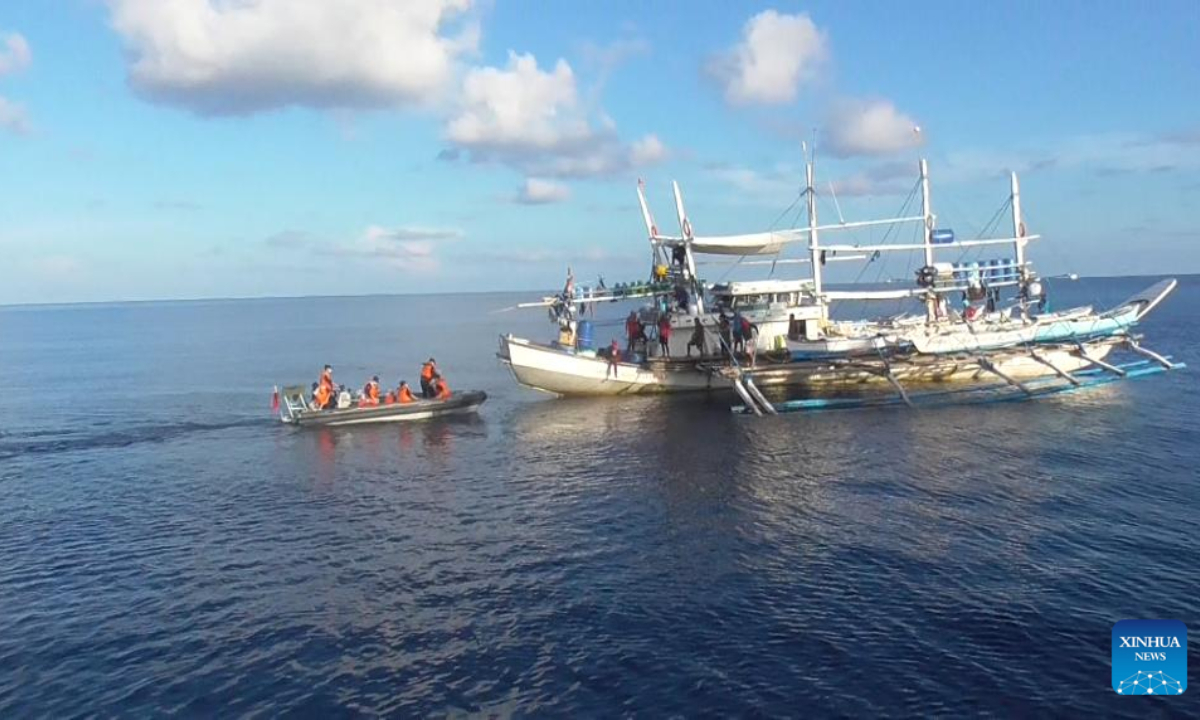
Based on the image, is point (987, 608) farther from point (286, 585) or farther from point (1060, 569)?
point (286, 585)

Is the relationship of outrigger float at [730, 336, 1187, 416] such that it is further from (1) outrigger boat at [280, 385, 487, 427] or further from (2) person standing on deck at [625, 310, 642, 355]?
(1) outrigger boat at [280, 385, 487, 427]

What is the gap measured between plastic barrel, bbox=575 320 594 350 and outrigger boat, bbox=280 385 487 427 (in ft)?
25.9

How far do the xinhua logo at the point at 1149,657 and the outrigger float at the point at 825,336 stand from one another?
2798 centimetres

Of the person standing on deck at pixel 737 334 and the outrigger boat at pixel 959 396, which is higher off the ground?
the person standing on deck at pixel 737 334

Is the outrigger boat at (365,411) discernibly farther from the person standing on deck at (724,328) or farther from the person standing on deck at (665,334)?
the person standing on deck at (724,328)

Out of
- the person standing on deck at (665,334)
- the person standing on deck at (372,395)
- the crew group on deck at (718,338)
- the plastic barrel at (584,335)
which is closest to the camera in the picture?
the person standing on deck at (372,395)

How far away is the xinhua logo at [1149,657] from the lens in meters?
15.8

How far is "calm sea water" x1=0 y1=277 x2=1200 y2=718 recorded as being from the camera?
1659 cm

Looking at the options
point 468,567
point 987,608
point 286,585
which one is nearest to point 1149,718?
point 987,608

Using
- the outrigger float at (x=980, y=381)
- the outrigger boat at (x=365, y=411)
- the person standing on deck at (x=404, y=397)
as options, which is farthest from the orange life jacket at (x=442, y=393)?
the outrigger float at (x=980, y=381)

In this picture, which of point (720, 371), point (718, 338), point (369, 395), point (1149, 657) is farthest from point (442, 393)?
point (1149, 657)

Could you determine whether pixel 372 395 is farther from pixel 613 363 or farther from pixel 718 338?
pixel 718 338

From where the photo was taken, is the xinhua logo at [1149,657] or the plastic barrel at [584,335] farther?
the plastic barrel at [584,335]

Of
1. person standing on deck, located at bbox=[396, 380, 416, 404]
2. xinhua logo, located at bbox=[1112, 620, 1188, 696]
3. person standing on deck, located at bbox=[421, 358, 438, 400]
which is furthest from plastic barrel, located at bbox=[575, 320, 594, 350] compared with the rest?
xinhua logo, located at bbox=[1112, 620, 1188, 696]
